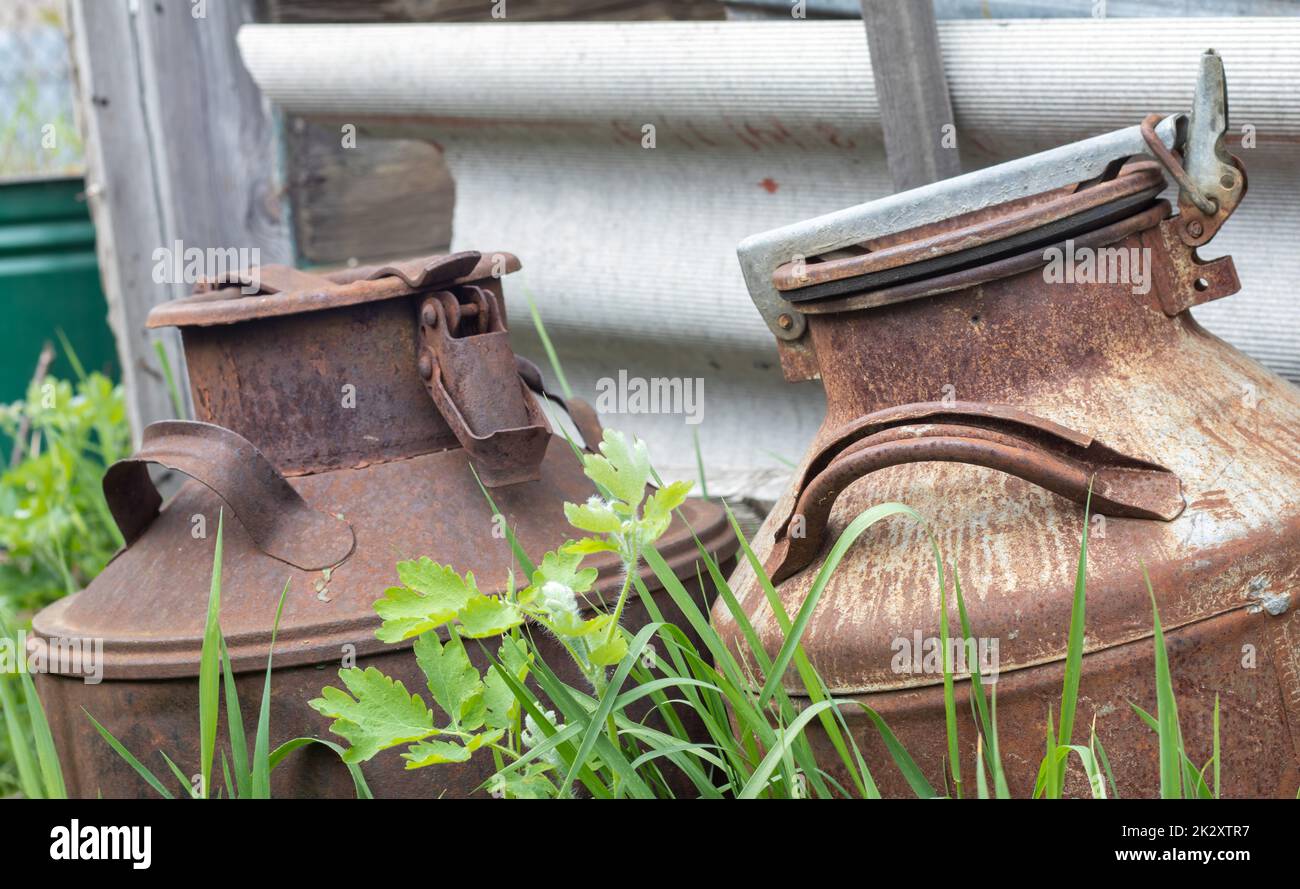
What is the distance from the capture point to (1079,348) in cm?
137

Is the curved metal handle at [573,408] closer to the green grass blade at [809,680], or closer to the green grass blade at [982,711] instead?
the green grass blade at [809,680]

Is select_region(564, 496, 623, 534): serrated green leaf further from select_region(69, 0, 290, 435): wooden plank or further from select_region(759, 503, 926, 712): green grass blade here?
select_region(69, 0, 290, 435): wooden plank

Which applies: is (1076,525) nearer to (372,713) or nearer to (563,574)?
(563,574)

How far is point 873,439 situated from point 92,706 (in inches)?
44.8

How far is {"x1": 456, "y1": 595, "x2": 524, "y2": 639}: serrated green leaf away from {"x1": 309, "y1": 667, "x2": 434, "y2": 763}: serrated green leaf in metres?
0.11

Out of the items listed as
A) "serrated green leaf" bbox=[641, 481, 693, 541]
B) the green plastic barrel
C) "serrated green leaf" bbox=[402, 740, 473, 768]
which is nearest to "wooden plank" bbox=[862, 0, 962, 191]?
"serrated green leaf" bbox=[641, 481, 693, 541]

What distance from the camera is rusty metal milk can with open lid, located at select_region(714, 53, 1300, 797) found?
1198 mm

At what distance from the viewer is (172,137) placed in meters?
3.16

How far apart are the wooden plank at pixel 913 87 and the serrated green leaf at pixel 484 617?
1.13m

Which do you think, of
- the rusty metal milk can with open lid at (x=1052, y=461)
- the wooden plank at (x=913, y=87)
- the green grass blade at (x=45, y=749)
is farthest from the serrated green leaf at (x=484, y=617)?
the wooden plank at (x=913, y=87)

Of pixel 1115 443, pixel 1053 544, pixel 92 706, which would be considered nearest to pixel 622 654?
pixel 1053 544

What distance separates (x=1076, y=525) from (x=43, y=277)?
4.01 m
